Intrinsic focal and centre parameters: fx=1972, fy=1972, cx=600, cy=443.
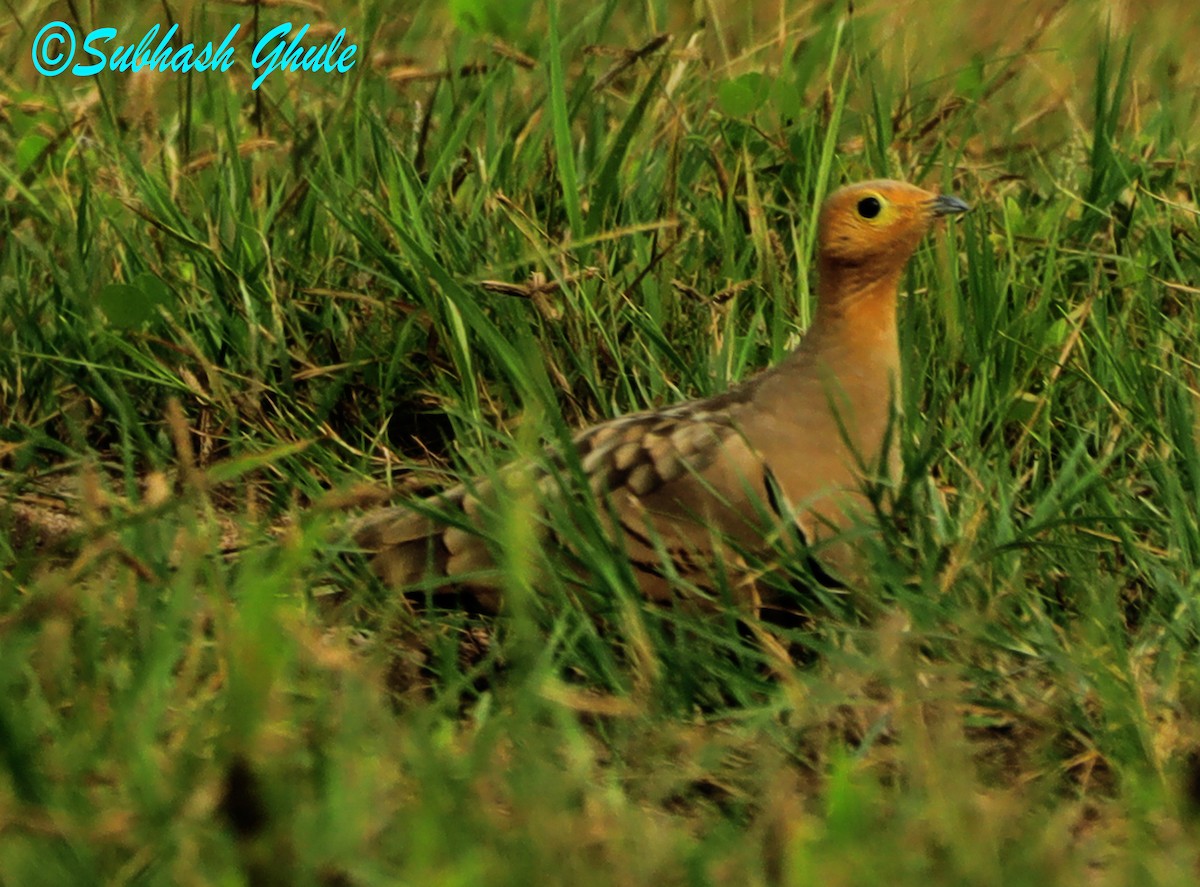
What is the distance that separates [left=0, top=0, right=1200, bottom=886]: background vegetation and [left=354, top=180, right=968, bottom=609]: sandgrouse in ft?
0.29

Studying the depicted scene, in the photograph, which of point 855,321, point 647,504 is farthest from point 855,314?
point 647,504

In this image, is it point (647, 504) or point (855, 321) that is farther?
point (855, 321)

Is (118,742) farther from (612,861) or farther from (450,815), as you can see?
(612,861)

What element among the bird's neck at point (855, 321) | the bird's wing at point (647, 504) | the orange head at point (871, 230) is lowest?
the bird's wing at point (647, 504)

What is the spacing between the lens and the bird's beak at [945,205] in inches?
137

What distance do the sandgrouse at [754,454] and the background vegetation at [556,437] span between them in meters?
0.09

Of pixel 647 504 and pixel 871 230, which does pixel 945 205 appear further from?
pixel 647 504

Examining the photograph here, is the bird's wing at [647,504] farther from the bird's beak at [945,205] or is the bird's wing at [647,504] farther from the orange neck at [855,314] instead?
the bird's beak at [945,205]

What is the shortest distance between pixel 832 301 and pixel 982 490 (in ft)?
1.53

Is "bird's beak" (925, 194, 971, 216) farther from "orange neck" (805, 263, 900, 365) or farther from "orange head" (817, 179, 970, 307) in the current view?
"orange neck" (805, 263, 900, 365)

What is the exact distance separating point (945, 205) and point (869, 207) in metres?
0.14

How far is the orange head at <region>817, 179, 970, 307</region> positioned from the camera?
3453 mm

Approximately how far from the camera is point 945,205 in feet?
11.4

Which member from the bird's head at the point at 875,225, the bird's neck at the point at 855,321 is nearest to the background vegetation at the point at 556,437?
the bird's neck at the point at 855,321
